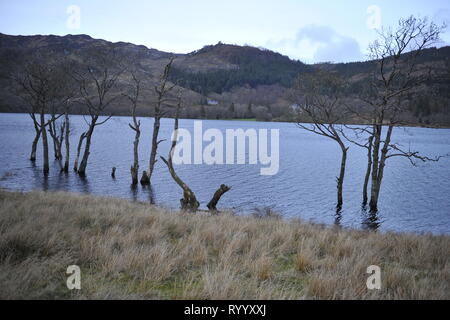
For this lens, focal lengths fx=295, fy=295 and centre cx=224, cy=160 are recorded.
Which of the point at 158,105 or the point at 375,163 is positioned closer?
the point at 375,163

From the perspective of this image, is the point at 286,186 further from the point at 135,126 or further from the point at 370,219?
the point at 135,126

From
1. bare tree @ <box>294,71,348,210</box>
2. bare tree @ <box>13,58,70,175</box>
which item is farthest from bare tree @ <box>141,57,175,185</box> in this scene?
bare tree @ <box>294,71,348,210</box>

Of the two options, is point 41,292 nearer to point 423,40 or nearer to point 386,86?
point 386,86

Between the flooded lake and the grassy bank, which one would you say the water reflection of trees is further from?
the grassy bank

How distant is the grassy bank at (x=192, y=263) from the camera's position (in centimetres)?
457

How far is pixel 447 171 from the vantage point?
37844 millimetres

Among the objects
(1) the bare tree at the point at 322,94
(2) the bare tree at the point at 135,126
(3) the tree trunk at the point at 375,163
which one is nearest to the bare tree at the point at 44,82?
(2) the bare tree at the point at 135,126

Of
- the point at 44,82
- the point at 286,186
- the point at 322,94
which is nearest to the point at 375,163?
the point at 322,94

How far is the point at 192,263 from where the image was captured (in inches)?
241

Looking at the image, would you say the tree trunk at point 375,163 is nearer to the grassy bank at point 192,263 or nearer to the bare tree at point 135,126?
the grassy bank at point 192,263

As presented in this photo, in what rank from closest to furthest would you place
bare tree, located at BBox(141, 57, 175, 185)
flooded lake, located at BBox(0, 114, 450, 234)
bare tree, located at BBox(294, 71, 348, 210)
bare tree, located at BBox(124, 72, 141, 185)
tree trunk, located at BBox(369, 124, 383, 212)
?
tree trunk, located at BBox(369, 124, 383, 212) → flooded lake, located at BBox(0, 114, 450, 234) → bare tree, located at BBox(294, 71, 348, 210) → bare tree, located at BBox(141, 57, 175, 185) → bare tree, located at BBox(124, 72, 141, 185)

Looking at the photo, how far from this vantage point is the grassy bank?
4.57m

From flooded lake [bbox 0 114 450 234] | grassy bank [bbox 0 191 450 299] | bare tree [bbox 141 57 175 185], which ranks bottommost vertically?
flooded lake [bbox 0 114 450 234]
